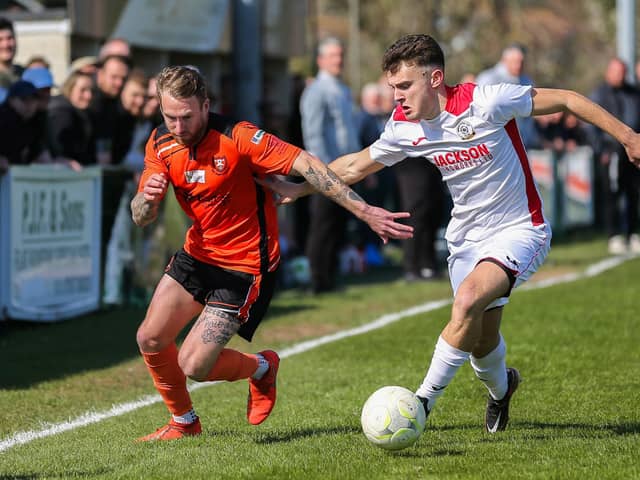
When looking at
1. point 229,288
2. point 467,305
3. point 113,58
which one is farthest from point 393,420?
point 113,58

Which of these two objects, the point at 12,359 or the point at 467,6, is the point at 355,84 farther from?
the point at 12,359

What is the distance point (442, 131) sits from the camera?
6844 millimetres

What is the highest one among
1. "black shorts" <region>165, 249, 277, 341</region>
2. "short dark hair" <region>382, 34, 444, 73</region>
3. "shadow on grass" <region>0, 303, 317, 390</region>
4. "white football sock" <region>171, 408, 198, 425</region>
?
"short dark hair" <region>382, 34, 444, 73</region>

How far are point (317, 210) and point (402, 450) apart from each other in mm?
7791

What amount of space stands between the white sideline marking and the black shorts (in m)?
1.25

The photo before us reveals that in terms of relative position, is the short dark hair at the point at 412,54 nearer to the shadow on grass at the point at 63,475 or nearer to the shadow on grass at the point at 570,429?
the shadow on grass at the point at 570,429

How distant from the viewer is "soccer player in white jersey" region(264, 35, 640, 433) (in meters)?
6.57

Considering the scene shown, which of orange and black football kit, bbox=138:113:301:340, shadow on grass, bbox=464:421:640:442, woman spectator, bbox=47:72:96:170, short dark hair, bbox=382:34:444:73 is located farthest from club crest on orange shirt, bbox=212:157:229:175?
woman spectator, bbox=47:72:96:170

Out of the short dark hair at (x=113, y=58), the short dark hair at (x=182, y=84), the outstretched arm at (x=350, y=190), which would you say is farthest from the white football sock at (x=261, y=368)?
the short dark hair at (x=113, y=58)

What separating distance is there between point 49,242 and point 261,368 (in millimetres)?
4604

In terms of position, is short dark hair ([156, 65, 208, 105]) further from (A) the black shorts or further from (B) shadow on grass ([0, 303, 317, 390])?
(B) shadow on grass ([0, 303, 317, 390])

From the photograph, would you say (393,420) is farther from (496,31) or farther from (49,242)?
(496,31)

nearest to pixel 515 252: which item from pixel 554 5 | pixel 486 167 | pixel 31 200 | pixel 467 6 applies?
pixel 486 167

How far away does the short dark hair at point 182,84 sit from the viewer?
666 cm
